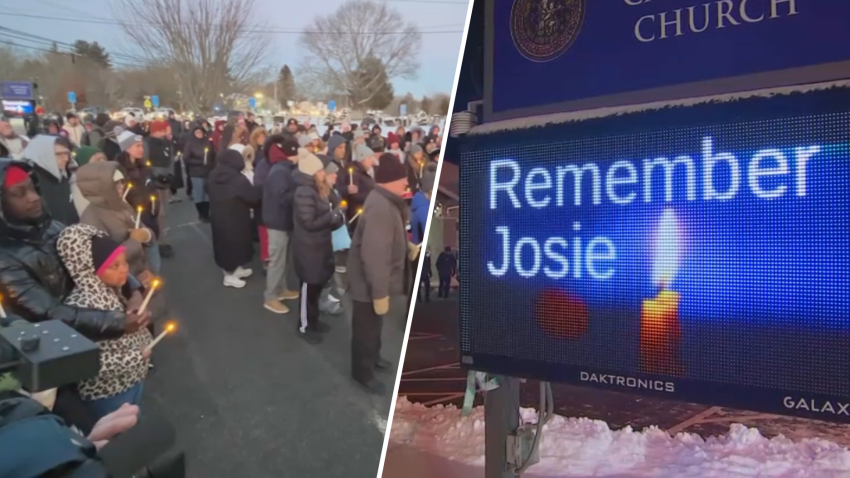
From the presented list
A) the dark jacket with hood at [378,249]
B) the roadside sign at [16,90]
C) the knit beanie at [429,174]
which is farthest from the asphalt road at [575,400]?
the roadside sign at [16,90]

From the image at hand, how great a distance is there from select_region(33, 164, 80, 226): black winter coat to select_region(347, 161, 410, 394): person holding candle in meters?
0.75

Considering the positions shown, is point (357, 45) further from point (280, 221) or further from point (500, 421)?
point (500, 421)

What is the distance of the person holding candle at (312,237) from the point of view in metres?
1.81

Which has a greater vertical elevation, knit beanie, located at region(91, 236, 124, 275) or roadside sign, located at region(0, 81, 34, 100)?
roadside sign, located at region(0, 81, 34, 100)

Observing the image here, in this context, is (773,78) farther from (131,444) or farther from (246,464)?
(246,464)

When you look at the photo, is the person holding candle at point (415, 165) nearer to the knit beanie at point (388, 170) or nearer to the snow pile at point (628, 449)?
the knit beanie at point (388, 170)

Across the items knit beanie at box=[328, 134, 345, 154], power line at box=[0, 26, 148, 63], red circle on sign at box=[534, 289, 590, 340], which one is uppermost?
power line at box=[0, 26, 148, 63]

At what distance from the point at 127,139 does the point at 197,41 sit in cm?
32

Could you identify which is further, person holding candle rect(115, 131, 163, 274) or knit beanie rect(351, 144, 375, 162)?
knit beanie rect(351, 144, 375, 162)

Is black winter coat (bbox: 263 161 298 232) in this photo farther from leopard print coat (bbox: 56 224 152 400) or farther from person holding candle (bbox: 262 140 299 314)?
leopard print coat (bbox: 56 224 152 400)

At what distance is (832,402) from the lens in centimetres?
112

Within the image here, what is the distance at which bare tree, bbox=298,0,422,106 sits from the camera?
1.87 m

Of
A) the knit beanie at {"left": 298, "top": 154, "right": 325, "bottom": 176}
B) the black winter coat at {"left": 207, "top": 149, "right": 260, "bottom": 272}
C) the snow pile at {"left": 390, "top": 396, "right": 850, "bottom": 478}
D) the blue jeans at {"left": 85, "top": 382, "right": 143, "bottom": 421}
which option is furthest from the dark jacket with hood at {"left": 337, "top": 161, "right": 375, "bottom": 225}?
the snow pile at {"left": 390, "top": 396, "right": 850, "bottom": 478}

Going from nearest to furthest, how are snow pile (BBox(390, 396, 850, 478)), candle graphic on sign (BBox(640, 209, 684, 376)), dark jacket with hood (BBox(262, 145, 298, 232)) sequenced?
candle graphic on sign (BBox(640, 209, 684, 376)) → dark jacket with hood (BBox(262, 145, 298, 232)) → snow pile (BBox(390, 396, 850, 478))
